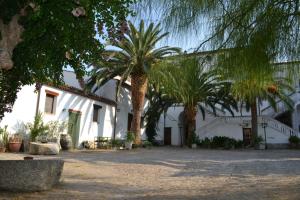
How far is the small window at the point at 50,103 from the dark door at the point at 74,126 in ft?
4.89

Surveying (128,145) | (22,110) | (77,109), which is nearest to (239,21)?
(22,110)

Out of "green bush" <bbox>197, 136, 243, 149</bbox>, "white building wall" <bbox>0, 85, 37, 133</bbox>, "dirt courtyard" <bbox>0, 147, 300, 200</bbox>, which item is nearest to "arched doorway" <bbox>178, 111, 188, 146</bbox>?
"green bush" <bbox>197, 136, 243, 149</bbox>

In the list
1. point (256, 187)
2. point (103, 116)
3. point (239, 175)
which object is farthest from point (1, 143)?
point (256, 187)

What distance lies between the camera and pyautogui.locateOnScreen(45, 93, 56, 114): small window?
60.6ft

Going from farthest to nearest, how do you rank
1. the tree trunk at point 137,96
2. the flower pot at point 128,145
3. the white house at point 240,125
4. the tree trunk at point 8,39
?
1. the white house at point 240,125
2. the tree trunk at point 137,96
3. the flower pot at point 128,145
4. the tree trunk at point 8,39

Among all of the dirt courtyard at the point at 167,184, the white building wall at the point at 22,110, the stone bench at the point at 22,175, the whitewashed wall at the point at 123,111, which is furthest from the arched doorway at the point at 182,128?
the stone bench at the point at 22,175

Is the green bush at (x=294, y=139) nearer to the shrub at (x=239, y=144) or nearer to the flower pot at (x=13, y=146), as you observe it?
the shrub at (x=239, y=144)

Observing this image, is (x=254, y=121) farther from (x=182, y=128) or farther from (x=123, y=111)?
(x=123, y=111)

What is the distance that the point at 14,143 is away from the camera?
15.8m

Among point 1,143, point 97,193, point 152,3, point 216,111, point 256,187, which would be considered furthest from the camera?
point 216,111

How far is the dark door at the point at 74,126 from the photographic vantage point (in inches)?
795

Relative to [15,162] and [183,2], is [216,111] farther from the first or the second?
[183,2]

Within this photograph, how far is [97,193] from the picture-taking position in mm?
6824

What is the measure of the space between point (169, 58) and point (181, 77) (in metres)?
0.27
